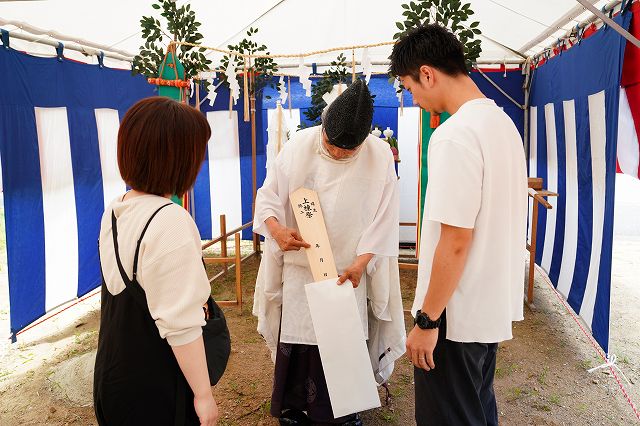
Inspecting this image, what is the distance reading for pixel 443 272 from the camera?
1.22m

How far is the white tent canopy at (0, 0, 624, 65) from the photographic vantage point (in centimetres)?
347

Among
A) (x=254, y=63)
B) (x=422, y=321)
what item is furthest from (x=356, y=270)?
(x=254, y=63)

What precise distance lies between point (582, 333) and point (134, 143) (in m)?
3.49

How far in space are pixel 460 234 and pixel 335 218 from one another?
0.86 metres

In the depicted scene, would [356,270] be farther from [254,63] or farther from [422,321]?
[254,63]

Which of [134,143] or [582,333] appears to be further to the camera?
[582,333]

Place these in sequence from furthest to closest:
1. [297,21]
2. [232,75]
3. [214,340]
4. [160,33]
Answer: [297,21] < [232,75] < [160,33] < [214,340]

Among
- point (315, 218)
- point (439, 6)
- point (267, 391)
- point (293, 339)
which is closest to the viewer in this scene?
point (315, 218)

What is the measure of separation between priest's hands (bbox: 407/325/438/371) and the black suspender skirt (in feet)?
1.91

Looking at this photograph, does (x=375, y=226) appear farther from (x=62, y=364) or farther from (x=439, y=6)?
(x=62, y=364)

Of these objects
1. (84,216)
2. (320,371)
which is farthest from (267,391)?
(84,216)

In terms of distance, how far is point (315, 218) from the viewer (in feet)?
6.39

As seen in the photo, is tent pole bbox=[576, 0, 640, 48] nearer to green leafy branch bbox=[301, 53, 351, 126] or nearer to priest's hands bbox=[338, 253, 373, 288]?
priest's hands bbox=[338, 253, 373, 288]

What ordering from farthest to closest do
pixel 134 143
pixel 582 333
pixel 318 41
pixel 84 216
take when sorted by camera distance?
pixel 318 41, pixel 84 216, pixel 582 333, pixel 134 143
